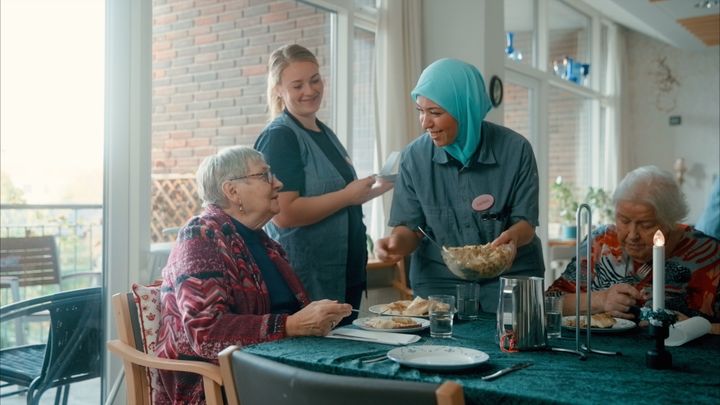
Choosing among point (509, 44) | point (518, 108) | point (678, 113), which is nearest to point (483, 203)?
point (509, 44)

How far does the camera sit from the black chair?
240 cm

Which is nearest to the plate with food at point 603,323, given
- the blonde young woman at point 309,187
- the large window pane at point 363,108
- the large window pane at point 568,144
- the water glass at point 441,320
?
the water glass at point 441,320

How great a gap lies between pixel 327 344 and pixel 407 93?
2.78 meters

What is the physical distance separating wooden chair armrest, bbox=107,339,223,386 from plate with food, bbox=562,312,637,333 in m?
0.87

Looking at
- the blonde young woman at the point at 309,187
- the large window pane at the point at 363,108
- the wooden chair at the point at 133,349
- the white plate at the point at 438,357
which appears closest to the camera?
the white plate at the point at 438,357

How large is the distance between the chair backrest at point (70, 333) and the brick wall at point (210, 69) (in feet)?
2.03

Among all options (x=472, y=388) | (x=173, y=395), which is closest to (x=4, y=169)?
(x=173, y=395)

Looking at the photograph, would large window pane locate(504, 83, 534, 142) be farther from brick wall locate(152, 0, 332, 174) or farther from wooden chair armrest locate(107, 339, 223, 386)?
wooden chair armrest locate(107, 339, 223, 386)

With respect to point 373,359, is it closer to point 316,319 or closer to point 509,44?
point 316,319

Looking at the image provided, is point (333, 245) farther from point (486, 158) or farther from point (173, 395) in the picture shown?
point (173, 395)

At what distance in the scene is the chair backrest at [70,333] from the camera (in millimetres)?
2463

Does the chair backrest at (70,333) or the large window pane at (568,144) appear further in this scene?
the large window pane at (568,144)

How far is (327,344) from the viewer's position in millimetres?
1521

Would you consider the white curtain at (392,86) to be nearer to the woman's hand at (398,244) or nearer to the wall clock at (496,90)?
the wall clock at (496,90)
